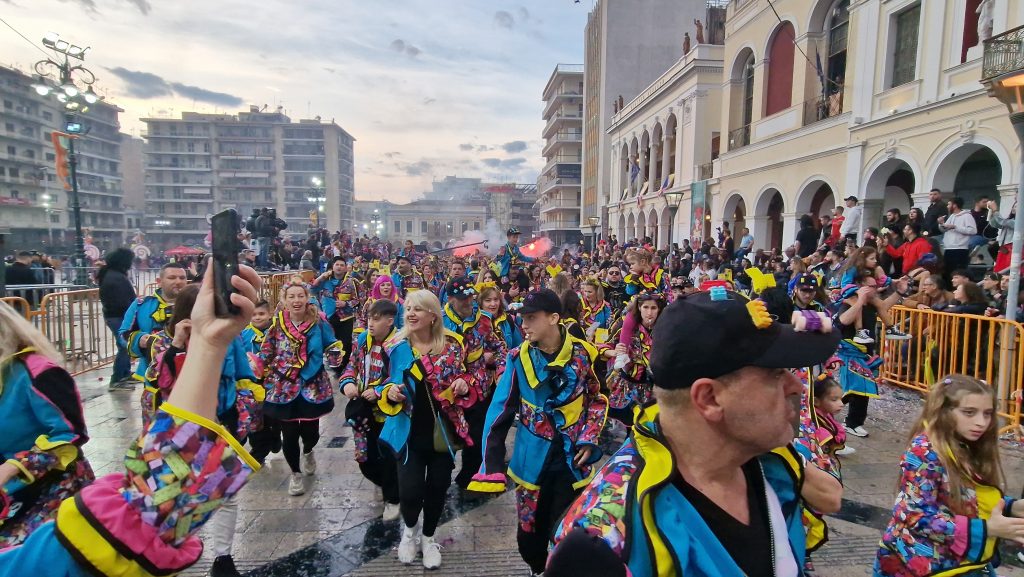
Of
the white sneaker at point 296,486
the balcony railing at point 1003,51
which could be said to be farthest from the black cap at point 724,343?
the balcony railing at point 1003,51

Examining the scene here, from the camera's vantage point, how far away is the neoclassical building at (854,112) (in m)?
11.9

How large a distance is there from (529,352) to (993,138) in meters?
12.9

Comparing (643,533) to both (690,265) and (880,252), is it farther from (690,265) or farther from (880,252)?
(690,265)

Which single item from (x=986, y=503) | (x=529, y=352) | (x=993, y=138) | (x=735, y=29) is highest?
(x=735, y=29)

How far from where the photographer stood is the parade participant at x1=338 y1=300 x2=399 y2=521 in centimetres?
431

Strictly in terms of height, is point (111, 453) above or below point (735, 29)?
below

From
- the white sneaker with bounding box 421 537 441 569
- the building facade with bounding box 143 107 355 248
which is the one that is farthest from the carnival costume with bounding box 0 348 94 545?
the building facade with bounding box 143 107 355 248

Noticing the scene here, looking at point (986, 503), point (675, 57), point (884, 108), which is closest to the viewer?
point (986, 503)

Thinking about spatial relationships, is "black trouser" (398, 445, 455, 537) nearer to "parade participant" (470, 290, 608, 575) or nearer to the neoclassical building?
"parade participant" (470, 290, 608, 575)

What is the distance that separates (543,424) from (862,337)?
433 centimetres

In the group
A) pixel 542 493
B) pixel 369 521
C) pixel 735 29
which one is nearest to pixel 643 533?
pixel 542 493

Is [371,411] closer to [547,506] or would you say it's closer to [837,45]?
[547,506]

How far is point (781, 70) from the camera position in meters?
19.3

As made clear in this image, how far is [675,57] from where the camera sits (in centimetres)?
4772
